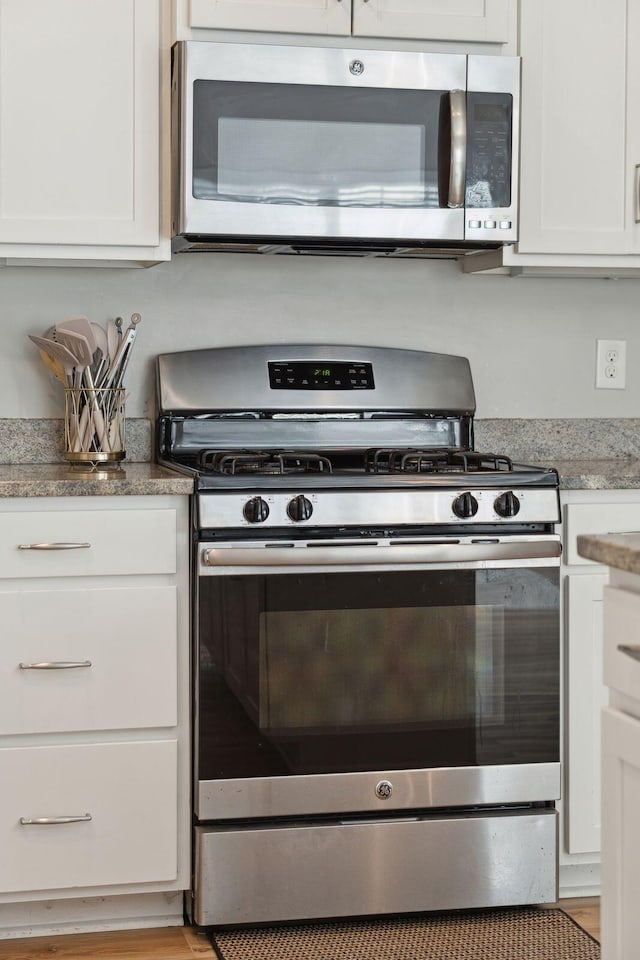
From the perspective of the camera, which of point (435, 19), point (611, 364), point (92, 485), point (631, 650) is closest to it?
point (631, 650)

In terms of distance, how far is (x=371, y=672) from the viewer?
7.48 feet

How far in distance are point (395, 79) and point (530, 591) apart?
1.10m

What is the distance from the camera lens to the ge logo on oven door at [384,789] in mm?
2295

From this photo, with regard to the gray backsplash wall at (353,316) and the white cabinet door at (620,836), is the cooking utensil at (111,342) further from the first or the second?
the white cabinet door at (620,836)

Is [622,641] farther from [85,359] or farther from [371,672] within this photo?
[85,359]

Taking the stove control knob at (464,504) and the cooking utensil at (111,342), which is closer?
the stove control knob at (464,504)

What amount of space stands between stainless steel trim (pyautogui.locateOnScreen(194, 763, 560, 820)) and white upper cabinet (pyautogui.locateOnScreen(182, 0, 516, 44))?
1.53 m

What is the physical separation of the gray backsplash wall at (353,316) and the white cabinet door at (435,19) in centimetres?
57

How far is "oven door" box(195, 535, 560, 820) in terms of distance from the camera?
224 cm

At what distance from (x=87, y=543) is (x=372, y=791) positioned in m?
0.73

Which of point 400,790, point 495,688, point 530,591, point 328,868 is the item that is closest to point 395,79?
point 530,591

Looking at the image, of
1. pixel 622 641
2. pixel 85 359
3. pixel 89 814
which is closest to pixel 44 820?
pixel 89 814

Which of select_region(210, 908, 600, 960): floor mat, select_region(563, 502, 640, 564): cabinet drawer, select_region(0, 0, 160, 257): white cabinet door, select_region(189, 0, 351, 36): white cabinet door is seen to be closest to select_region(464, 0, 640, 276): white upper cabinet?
select_region(189, 0, 351, 36): white cabinet door

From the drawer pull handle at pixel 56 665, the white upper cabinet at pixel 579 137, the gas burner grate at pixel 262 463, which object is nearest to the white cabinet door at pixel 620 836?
the gas burner grate at pixel 262 463
